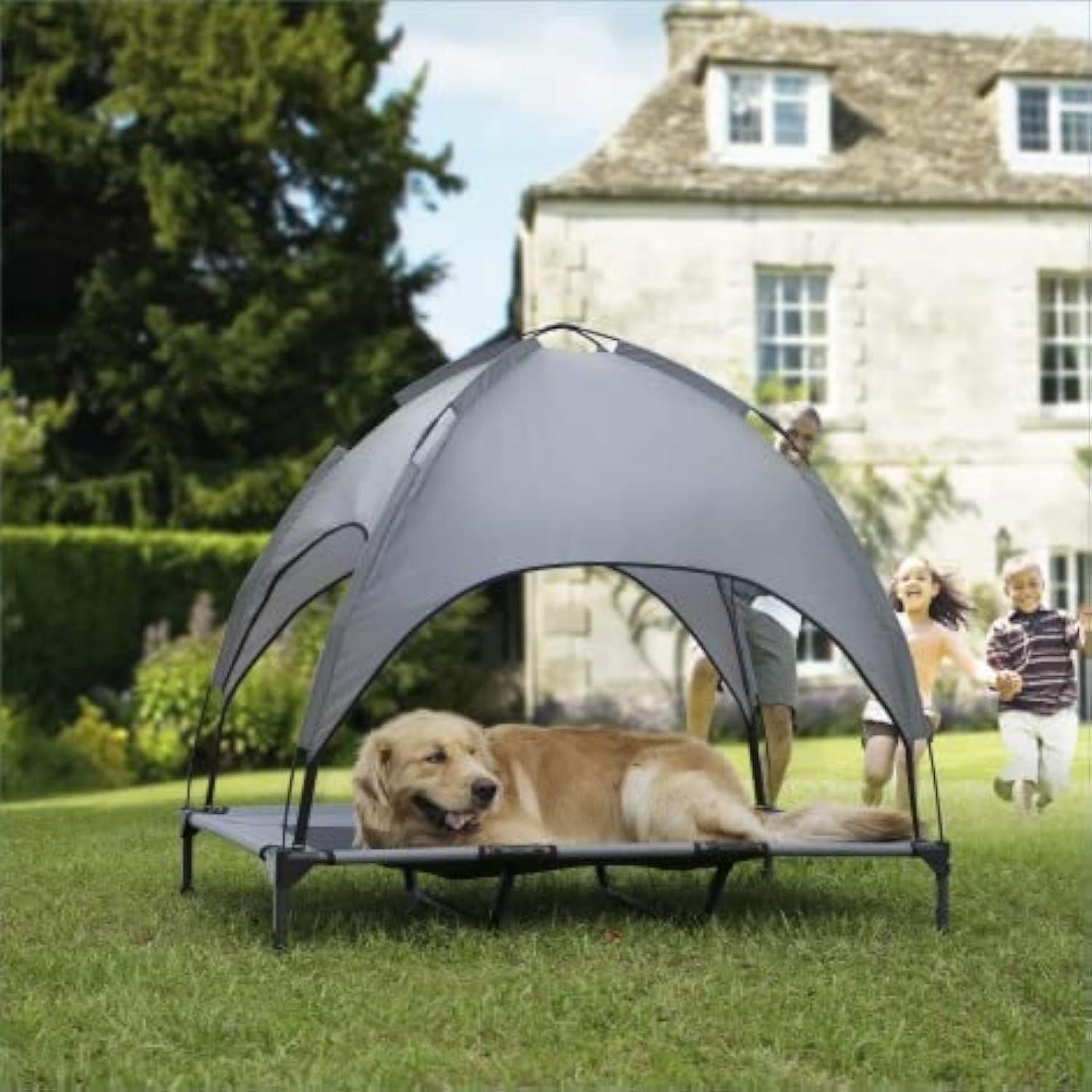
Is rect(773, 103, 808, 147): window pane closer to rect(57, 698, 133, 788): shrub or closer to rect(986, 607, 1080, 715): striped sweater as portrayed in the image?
rect(57, 698, 133, 788): shrub

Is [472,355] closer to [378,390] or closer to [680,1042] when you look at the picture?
[680,1042]

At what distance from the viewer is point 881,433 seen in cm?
1942

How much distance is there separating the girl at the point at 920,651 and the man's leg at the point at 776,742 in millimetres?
424

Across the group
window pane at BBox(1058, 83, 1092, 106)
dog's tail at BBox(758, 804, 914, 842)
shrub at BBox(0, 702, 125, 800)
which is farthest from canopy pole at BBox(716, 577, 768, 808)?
window pane at BBox(1058, 83, 1092, 106)

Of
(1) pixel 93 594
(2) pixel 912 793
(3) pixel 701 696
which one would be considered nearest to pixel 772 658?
(3) pixel 701 696

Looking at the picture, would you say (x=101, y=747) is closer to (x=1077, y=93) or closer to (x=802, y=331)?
(x=802, y=331)

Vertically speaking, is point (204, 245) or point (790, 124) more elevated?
point (790, 124)

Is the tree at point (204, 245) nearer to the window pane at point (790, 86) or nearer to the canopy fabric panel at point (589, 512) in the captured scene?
the window pane at point (790, 86)

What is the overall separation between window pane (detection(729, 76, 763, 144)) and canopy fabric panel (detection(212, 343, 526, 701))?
12947 millimetres

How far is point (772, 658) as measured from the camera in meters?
8.18

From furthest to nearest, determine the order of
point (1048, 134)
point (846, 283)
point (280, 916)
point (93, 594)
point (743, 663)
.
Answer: point (1048, 134) < point (846, 283) < point (93, 594) < point (743, 663) < point (280, 916)

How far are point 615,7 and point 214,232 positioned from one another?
6680mm

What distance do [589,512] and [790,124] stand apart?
14.6 meters

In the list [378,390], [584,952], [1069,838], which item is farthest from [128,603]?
[584,952]
